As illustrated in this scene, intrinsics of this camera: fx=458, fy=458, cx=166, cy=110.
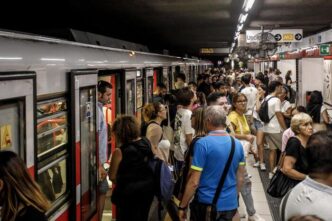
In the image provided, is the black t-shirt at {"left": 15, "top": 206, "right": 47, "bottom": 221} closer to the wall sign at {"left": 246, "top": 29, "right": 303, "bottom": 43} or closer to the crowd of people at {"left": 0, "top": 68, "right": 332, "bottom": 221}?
the crowd of people at {"left": 0, "top": 68, "right": 332, "bottom": 221}

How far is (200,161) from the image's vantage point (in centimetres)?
328

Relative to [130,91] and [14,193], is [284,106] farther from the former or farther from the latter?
[14,193]

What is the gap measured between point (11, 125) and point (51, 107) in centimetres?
68

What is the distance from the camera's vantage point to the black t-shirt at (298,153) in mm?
3887

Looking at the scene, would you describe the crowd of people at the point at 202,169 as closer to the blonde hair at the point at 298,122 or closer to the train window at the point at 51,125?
the blonde hair at the point at 298,122

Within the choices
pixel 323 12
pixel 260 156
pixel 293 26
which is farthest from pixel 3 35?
pixel 293 26

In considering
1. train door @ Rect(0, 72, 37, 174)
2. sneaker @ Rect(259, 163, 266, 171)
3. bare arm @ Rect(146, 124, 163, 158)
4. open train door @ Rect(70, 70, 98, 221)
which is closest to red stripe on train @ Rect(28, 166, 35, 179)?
train door @ Rect(0, 72, 37, 174)

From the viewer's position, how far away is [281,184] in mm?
3984

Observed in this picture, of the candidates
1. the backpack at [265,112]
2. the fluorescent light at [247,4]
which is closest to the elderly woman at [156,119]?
the backpack at [265,112]

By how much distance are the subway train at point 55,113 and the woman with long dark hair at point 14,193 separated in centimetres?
32

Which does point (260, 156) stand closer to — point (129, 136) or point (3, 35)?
point (129, 136)

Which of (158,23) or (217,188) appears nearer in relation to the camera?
(217,188)

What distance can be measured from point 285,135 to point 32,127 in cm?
302

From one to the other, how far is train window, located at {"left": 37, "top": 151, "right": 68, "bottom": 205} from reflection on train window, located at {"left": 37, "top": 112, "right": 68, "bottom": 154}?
0.08 meters
